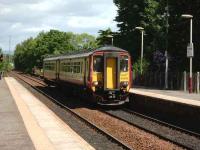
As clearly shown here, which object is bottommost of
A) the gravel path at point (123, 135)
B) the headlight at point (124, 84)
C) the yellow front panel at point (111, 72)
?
the gravel path at point (123, 135)

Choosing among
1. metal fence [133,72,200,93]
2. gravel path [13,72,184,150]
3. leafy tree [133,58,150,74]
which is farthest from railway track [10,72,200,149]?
leafy tree [133,58,150,74]

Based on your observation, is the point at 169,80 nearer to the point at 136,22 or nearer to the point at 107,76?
the point at 107,76

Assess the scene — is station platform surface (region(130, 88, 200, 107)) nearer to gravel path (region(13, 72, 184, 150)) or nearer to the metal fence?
gravel path (region(13, 72, 184, 150))

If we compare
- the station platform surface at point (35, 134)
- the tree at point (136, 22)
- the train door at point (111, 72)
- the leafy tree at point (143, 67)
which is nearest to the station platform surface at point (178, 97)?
the train door at point (111, 72)

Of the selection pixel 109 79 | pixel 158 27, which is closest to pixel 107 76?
pixel 109 79

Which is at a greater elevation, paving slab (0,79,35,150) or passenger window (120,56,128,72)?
passenger window (120,56,128,72)

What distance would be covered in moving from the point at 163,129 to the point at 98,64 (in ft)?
27.4

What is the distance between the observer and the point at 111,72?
86.7ft

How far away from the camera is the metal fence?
1502 inches

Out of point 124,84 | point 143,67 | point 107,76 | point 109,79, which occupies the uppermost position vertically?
point 143,67

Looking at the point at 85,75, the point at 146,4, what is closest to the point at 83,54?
the point at 85,75

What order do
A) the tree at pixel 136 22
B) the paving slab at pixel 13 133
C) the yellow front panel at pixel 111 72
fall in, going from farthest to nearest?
the tree at pixel 136 22
the yellow front panel at pixel 111 72
the paving slab at pixel 13 133

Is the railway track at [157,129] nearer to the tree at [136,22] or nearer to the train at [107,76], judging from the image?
the train at [107,76]

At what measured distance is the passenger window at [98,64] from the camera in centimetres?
2630
